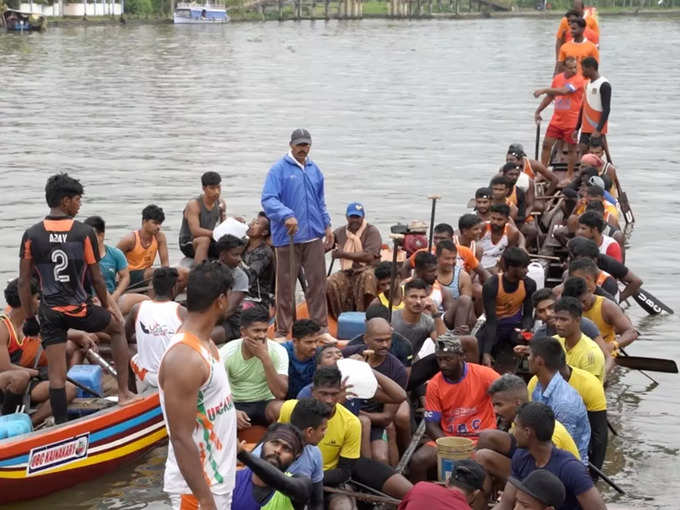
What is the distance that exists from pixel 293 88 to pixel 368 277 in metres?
34.9

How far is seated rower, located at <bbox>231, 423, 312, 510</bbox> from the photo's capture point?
22.3ft

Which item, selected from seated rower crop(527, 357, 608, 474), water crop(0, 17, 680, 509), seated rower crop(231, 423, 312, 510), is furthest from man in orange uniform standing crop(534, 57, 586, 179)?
seated rower crop(231, 423, 312, 510)

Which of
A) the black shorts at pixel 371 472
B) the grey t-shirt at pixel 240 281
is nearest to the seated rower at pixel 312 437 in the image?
the black shorts at pixel 371 472

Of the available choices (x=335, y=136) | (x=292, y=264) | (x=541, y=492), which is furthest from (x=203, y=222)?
(x=335, y=136)

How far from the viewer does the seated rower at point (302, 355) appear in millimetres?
9148

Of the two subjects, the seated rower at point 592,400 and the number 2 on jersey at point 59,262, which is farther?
the number 2 on jersey at point 59,262

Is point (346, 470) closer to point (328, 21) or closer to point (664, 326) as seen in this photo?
point (664, 326)

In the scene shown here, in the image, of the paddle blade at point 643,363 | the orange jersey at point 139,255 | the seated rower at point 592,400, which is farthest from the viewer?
the orange jersey at point 139,255

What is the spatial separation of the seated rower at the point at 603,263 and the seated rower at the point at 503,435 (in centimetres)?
360

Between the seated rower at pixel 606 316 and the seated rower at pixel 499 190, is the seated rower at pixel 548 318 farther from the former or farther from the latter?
the seated rower at pixel 499 190

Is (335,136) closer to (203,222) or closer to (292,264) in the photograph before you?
(203,222)

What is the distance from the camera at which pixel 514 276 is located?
1131cm

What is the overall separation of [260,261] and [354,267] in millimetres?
992

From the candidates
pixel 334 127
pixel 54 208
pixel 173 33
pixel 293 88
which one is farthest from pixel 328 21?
pixel 54 208
